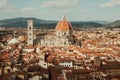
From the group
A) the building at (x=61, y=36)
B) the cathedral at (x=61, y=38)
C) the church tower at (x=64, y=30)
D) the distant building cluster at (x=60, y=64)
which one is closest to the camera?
the distant building cluster at (x=60, y=64)

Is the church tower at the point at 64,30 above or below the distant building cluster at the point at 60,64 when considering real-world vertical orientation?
above

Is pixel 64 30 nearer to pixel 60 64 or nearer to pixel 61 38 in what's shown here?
pixel 61 38

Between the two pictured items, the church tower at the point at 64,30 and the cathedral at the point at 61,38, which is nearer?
the cathedral at the point at 61,38

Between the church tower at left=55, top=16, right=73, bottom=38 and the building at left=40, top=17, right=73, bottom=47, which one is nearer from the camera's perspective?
the building at left=40, top=17, right=73, bottom=47

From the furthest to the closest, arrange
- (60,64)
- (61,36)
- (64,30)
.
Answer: (64,30)
(61,36)
(60,64)

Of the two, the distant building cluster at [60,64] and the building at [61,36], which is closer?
the distant building cluster at [60,64]

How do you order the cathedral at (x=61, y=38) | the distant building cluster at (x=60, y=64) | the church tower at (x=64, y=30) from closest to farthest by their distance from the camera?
1. the distant building cluster at (x=60, y=64)
2. the cathedral at (x=61, y=38)
3. the church tower at (x=64, y=30)

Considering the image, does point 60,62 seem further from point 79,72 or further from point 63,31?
point 63,31

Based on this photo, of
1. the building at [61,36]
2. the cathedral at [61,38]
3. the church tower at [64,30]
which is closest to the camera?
the cathedral at [61,38]

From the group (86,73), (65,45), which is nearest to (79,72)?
(86,73)

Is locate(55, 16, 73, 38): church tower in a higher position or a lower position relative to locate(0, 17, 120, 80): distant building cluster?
higher

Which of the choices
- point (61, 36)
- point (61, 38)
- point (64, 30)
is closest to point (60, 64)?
point (61, 38)
